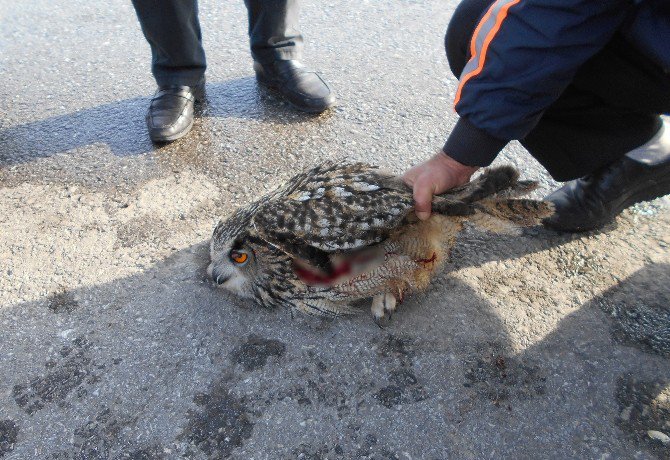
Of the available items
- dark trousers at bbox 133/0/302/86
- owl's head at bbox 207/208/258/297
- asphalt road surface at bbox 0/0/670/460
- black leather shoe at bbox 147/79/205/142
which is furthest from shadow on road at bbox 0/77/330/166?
owl's head at bbox 207/208/258/297

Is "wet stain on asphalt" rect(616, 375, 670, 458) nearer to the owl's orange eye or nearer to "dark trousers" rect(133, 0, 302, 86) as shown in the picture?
the owl's orange eye

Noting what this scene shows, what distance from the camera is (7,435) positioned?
2037mm

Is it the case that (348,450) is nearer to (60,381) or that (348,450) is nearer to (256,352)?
(256,352)

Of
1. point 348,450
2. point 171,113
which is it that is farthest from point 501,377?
point 171,113

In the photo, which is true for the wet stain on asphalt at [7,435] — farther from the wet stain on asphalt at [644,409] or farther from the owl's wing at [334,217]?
the wet stain on asphalt at [644,409]

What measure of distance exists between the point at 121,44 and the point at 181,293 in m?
3.21

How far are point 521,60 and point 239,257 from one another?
1.53 m

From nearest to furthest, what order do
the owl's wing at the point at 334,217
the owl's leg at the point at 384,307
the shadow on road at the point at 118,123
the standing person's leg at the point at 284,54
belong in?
the owl's wing at the point at 334,217 < the owl's leg at the point at 384,307 < the shadow on road at the point at 118,123 < the standing person's leg at the point at 284,54

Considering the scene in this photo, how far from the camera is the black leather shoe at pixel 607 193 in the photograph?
8.65 ft

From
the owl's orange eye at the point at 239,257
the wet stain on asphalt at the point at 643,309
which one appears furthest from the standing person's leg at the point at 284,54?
the wet stain on asphalt at the point at 643,309

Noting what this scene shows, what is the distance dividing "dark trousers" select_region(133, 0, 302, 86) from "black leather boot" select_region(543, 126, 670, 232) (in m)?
2.36

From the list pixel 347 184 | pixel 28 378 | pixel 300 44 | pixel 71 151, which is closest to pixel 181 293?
pixel 28 378

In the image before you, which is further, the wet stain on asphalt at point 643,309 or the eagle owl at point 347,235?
the wet stain on asphalt at point 643,309

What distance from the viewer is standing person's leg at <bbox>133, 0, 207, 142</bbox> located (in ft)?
11.1
